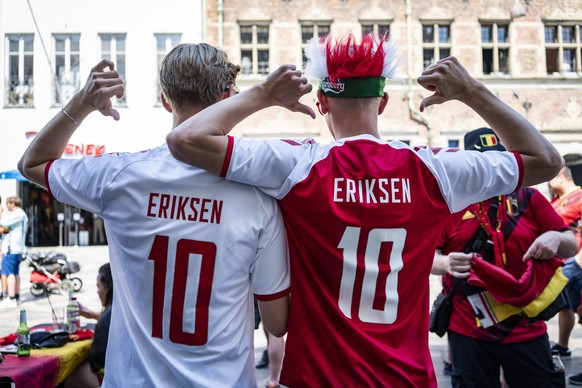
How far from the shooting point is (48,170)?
6.55 ft

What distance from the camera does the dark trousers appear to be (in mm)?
3031

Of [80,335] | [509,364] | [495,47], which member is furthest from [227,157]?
[495,47]

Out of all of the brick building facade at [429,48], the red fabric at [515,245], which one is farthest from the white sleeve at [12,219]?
the brick building facade at [429,48]

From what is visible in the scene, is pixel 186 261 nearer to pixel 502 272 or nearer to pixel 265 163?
pixel 265 163

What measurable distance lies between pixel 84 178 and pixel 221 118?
505 millimetres

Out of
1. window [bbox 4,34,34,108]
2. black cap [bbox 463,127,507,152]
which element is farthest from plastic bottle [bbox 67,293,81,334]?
window [bbox 4,34,34,108]

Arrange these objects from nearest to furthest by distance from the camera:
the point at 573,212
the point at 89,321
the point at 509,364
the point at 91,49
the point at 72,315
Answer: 1. the point at 509,364
2. the point at 72,315
3. the point at 573,212
4. the point at 89,321
5. the point at 91,49

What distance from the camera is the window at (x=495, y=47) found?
22.2 meters

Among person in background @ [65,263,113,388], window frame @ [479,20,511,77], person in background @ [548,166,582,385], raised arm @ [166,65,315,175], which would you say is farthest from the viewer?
window frame @ [479,20,511,77]

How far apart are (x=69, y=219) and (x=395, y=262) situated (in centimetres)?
2276

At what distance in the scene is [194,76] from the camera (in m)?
1.90

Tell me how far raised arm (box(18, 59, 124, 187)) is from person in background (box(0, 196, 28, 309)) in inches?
347

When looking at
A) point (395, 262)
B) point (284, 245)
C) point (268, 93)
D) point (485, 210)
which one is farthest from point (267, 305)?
point (485, 210)

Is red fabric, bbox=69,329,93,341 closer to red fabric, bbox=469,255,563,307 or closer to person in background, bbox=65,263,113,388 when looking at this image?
person in background, bbox=65,263,113,388
